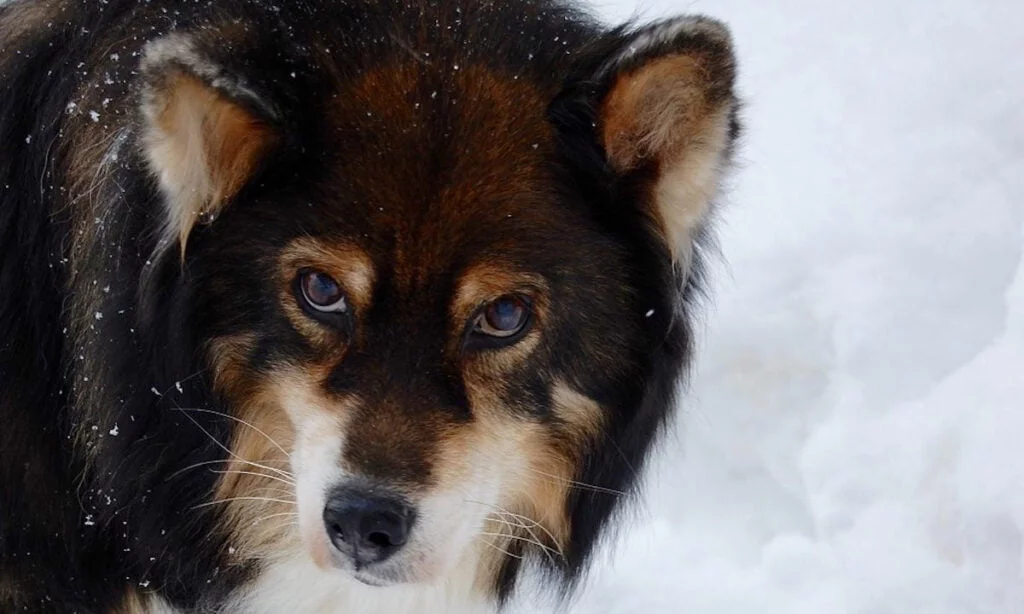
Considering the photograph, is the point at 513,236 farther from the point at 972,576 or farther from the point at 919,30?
the point at 919,30

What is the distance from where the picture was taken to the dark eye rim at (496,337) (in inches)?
119

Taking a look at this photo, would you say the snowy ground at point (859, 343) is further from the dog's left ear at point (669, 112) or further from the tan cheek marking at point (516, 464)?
the dog's left ear at point (669, 112)

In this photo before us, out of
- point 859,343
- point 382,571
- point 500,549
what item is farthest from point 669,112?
point 859,343

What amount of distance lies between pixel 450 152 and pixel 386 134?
0.51 feet

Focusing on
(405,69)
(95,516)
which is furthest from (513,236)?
(95,516)

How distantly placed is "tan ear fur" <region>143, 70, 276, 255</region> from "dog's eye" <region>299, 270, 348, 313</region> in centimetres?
26

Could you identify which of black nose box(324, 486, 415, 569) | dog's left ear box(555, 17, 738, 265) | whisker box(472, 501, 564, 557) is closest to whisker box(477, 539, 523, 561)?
whisker box(472, 501, 564, 557)

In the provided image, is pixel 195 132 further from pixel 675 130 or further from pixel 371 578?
pixel 371 578

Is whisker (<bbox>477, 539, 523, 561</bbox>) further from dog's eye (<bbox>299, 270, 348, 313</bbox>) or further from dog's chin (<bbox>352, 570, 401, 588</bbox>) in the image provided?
dog's eye (<bbox>299, 270, 348, 313</bbox>)

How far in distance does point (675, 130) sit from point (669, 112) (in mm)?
49

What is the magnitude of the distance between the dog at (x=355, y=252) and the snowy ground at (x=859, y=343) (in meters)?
1.36

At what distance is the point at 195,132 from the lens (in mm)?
2760

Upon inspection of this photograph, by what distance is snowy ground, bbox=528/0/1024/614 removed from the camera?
460 cm

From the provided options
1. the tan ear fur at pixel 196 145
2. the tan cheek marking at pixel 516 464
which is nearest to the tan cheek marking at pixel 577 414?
the tan cheek marking at pixel 516 464
